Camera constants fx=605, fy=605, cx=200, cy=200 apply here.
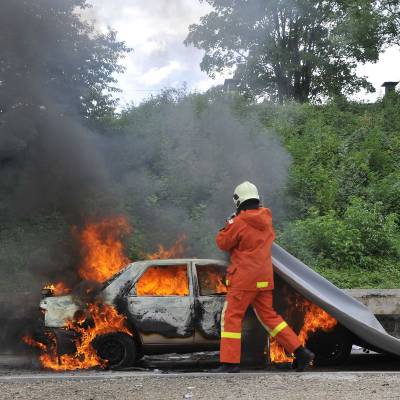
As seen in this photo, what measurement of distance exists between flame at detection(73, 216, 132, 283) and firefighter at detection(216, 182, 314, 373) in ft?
6.18

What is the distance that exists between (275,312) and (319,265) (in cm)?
623

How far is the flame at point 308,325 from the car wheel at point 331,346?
147 mm

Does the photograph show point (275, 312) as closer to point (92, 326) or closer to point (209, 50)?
point (92, 326)

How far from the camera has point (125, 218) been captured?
9.09 m

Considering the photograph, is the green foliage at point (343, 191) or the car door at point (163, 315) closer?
the car door at point (163, 315)

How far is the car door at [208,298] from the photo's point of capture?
21.7 ft

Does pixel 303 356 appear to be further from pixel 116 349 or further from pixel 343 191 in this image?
pixel 343 191

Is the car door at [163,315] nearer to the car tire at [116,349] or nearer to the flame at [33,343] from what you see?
the car tire at [116,349]

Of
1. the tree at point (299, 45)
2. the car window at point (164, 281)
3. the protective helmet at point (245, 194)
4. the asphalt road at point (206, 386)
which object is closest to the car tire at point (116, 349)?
→ the asphalt road at point (206, 386)

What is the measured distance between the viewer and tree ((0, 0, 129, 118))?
31.8ft

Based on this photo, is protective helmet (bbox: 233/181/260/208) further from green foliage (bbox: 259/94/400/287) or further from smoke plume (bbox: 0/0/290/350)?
green foliage (bbox: 259/94/400/287)

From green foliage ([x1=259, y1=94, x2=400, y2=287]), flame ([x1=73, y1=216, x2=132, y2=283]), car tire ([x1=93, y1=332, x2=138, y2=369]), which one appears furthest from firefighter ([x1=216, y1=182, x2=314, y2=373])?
green foliage ([x1=259, y1=94, x2=400, y2=287])

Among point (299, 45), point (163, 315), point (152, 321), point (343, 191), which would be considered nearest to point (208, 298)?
point (163, 315)

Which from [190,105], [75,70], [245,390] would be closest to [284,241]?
[190,105]
